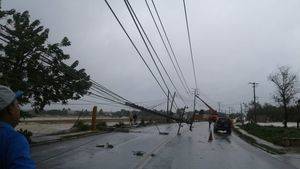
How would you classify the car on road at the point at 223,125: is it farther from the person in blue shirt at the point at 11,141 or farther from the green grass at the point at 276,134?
the person in blue shirt at the point at 11,141

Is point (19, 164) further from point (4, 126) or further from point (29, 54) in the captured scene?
point (29, 54)

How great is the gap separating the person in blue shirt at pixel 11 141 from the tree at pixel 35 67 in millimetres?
22013

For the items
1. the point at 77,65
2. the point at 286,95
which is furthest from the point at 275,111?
the point at 77,65

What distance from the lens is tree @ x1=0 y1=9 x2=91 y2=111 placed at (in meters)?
26.3

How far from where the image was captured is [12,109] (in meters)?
3.46

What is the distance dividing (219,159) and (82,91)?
11719 mm

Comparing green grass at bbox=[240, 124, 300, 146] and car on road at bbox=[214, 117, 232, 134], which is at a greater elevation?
car on road at bbox=[214, 117, 232, 134]

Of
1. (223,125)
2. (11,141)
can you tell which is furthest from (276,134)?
(11,141)

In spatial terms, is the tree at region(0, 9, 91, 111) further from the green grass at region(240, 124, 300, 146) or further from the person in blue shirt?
the person in blue shirt

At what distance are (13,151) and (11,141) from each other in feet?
0.27

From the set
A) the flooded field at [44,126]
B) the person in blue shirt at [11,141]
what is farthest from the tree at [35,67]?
the person in blue shirt at [11,141]

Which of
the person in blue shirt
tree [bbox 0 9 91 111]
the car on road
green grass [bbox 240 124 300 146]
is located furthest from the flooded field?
the person in blue shirt

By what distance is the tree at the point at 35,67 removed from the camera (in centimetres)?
2634

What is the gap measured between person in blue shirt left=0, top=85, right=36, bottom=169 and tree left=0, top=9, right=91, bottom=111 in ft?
72.2
